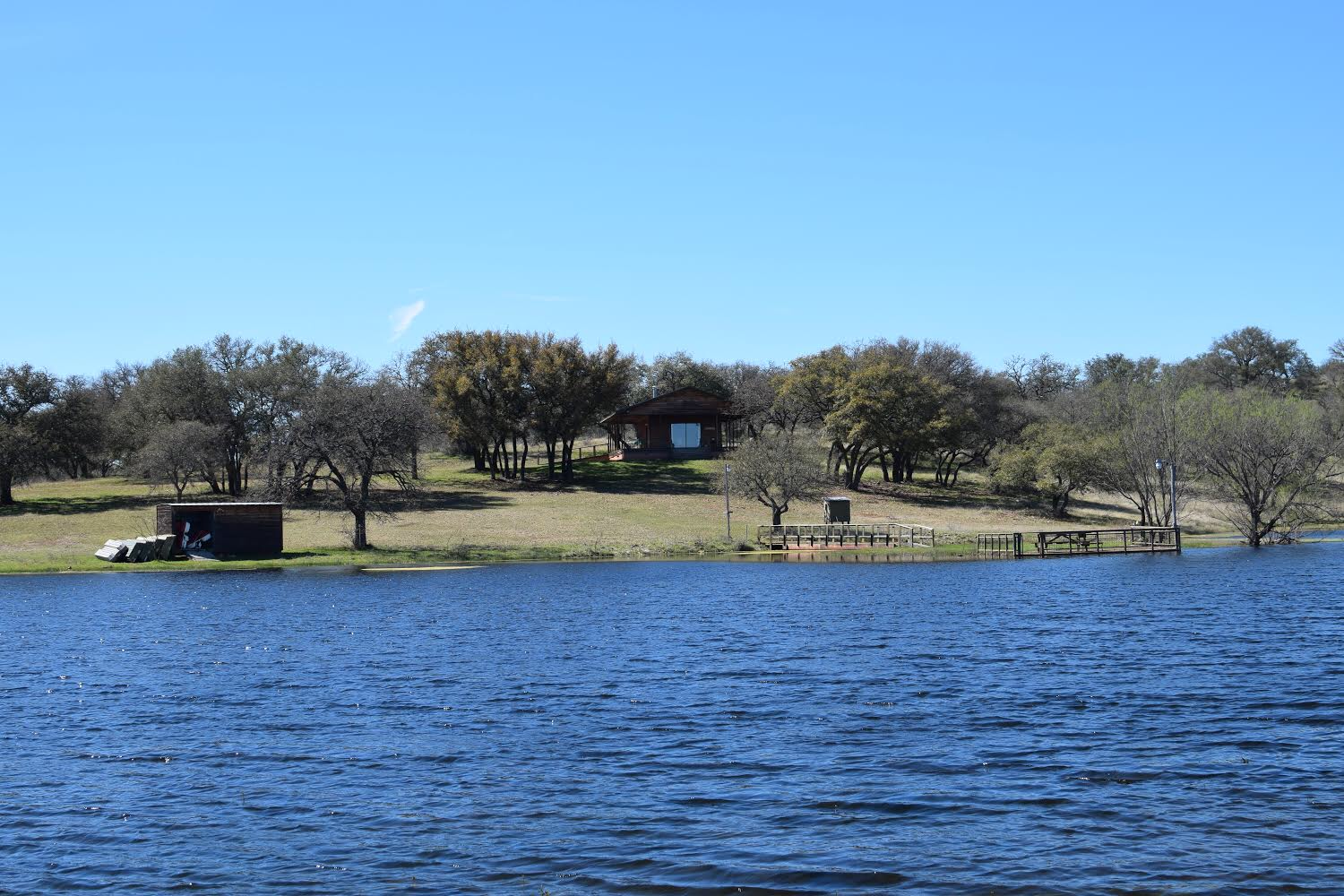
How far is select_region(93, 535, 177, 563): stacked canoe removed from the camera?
63562mm

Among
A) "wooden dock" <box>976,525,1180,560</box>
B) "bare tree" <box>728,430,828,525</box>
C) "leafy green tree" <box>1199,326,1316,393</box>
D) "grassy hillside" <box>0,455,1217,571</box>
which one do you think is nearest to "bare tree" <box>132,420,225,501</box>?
"grassy hillside" <box>0,455,1217,571</box>

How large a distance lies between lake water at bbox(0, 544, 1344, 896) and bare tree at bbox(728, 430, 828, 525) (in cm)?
3220

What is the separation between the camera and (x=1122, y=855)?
1545 centimetres

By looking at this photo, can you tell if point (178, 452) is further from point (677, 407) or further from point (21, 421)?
point (677, 407)

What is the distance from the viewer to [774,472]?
244 ft

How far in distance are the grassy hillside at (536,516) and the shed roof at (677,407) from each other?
18.4 ft

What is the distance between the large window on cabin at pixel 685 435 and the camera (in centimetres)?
11456

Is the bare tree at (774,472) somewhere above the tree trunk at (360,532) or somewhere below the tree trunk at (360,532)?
above

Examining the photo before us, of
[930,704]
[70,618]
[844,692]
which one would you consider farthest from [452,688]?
[70,618]

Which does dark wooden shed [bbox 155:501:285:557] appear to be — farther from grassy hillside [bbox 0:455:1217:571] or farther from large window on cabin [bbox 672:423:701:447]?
large window on cabin [bbox 672:423:701:447]

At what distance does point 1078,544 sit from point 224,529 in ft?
160

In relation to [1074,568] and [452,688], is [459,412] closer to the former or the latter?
[1074,568]

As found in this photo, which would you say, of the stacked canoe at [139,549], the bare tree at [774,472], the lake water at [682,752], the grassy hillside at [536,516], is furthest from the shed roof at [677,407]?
the lake water at [682,752]

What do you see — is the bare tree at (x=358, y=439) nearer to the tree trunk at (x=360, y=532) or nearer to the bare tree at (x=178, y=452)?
the tree trunk at (x=360, y=532)
